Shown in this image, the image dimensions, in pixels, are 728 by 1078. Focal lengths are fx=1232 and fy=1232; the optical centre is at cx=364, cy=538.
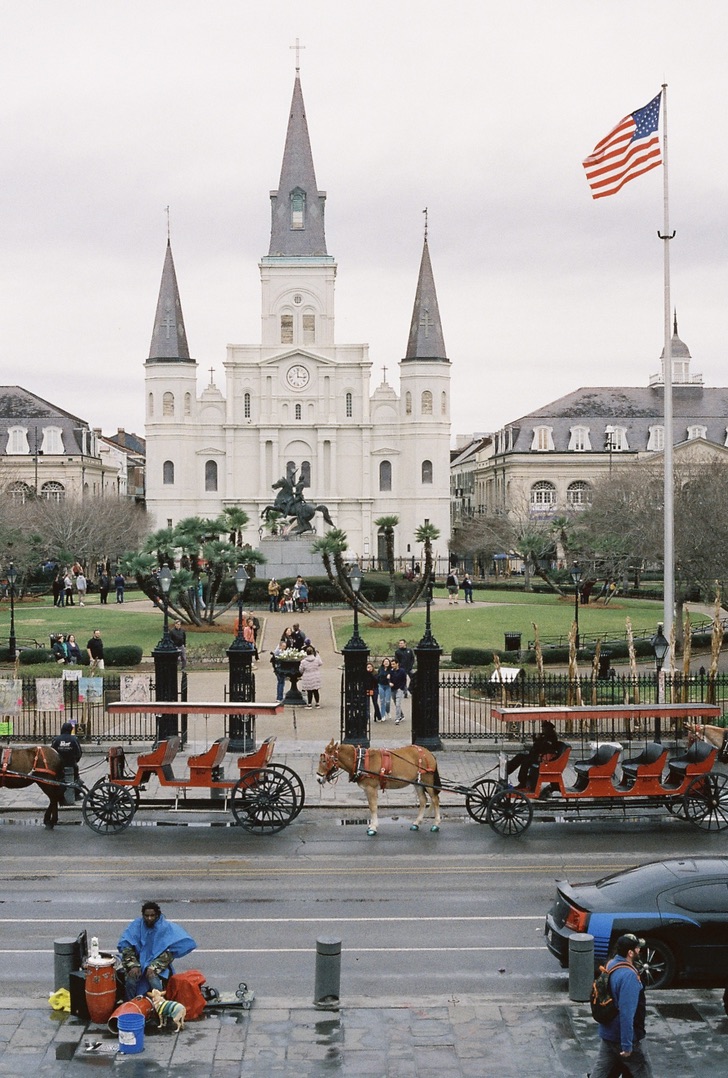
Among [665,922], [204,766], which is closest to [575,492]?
[204,766]

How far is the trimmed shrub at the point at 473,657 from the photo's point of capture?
35.4 meters

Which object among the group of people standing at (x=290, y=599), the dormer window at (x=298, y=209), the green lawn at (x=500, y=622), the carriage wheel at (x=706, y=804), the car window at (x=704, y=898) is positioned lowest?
the carriage wheel at (x=706, y=804)

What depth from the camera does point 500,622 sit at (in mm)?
45969

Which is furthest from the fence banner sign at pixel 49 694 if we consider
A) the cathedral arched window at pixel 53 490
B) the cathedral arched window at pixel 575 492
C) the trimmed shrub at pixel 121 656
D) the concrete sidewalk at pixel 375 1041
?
the cathedral arched window at pixel 575 492

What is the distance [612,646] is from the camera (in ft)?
124

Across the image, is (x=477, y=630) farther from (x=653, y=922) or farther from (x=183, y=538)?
(x=653, y=922)

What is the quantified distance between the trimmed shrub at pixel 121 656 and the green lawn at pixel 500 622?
7.01 meters

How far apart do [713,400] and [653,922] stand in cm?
9550

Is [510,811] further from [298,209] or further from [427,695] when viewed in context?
[298,209]

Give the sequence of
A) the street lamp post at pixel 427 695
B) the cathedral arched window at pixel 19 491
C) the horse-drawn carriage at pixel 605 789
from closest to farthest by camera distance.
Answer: the horse-drawn carriage at pixel 605 789 < the street lamp post at pixel 427 695 < the cathedral arched window at pixel 19 491

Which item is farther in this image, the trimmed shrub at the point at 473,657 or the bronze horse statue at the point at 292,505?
the bronze horse statue at the point at 292,505

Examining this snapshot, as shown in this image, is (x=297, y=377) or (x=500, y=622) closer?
(x=500, y=622)

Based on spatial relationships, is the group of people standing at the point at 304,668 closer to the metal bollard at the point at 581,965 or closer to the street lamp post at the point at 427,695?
the street lamp post at the point at 427,695

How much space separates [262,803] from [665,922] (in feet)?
25.6
